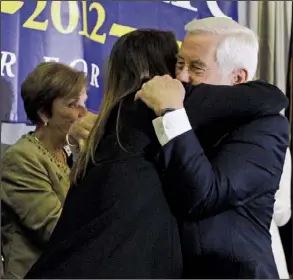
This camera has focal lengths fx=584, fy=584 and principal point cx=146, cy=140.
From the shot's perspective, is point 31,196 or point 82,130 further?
point 31,196

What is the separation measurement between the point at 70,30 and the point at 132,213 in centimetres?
100

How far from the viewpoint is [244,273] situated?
95 centimetres

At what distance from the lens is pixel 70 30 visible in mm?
1807

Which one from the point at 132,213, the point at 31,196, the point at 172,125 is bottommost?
the point at 31,196

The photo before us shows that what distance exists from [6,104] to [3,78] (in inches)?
2.9

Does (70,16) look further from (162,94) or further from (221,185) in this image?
(221,185)

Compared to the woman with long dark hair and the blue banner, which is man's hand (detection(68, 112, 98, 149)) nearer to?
the woman with long dark hair

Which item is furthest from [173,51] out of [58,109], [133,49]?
[58,109]

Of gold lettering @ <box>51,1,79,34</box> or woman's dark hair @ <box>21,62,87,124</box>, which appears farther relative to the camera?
gold lettering @ <box>51,1,79,34</box>

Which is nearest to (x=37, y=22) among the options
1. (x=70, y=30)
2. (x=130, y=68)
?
(x=70, y=30)

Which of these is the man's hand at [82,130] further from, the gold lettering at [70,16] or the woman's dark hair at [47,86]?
the gold lettering at [70,16]

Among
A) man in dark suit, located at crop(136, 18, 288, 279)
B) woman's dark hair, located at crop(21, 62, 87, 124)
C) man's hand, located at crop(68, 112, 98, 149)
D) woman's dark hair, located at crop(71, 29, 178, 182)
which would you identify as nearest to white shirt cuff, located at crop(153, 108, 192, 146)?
man in dark suit, located at crop(136, 18, 288, 279)

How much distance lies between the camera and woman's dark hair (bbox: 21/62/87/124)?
4.98 ft

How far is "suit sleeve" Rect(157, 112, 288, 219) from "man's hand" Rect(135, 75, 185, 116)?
0.21 feet
